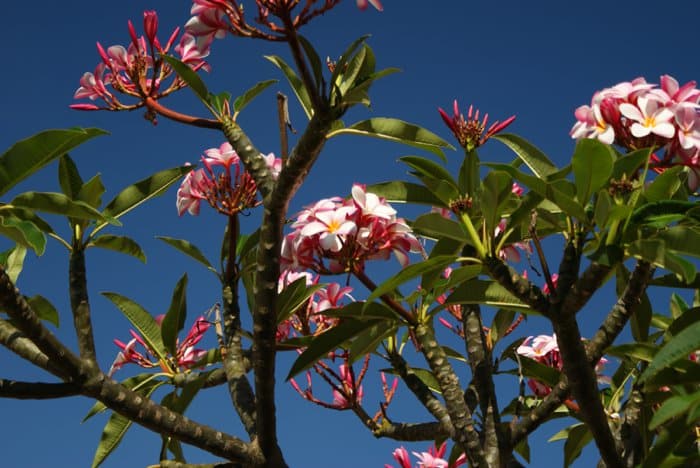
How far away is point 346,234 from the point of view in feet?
6.86

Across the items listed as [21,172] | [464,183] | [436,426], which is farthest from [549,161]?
[21,172]

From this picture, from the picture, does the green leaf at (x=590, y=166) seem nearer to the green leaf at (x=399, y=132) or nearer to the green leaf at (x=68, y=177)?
the green leaf at (x=399, y=132)

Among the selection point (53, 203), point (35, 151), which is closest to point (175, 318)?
point (53, 203)

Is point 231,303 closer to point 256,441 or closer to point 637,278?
point 256,441

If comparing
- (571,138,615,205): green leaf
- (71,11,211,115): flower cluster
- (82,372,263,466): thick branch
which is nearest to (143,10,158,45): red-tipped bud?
(71,11,211,115): flower cluster

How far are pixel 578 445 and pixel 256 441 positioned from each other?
113cm

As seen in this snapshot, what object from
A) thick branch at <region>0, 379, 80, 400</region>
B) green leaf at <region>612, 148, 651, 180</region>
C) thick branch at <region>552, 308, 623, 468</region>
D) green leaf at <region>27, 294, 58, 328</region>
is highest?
green leaf at <region>27, 294, 58, 328</region>

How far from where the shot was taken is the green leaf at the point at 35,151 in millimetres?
1915

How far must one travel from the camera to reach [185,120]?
242cm

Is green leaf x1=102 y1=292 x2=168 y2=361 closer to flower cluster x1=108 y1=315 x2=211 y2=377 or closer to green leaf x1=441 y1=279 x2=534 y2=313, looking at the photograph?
flower cluster x1=108 y1=315 x2=211 y2=377

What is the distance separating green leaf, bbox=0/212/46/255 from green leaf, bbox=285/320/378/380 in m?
0.72

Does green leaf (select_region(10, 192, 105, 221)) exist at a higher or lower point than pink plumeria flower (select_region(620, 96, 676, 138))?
lower

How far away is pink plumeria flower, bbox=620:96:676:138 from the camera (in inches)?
84.8

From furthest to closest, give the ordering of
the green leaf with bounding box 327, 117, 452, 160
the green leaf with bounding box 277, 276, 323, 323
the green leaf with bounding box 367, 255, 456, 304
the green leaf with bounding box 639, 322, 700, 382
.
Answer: the green leaf with bounding box 277, 276, 323, 323
the green leaf with bounding box 327, 117, 452, 160
the green leaf with bounding box 367, 255, 456, 304
the green leaf with bounding box 639, 322, 700, 382
